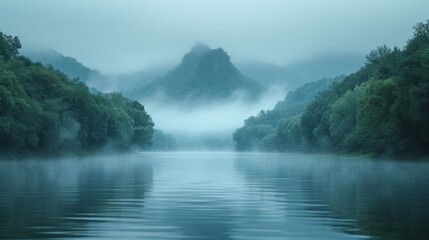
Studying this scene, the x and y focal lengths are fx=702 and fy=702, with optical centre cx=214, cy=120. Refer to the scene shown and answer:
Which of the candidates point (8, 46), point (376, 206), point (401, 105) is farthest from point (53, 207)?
point (8, 46)

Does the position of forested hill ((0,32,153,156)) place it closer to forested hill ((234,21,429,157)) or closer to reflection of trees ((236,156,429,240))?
forested hill ((234,21,429,157))

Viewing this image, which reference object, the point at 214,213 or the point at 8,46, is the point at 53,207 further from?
the point at 8,46

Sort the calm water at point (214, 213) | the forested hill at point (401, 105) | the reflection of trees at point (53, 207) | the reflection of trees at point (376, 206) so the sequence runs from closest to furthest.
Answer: the calm water at point (214, 213) → the reflection of trees at point (53, 207) → the reflection of trees at point (376, 206) → the forested hill at point (401, 105)

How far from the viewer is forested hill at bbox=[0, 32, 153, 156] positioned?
98375mm

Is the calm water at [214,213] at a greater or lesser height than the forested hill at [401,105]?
lesser

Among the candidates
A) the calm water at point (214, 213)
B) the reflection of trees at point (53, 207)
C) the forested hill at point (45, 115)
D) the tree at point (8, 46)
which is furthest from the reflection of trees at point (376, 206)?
the tree at point (8, 46)

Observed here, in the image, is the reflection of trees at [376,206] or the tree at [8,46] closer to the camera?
the reflection of trees at [376,206]

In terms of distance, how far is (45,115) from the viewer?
11006 cm

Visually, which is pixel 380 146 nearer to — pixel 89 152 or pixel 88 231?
pixel 89 152

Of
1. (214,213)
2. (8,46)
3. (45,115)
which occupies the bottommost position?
(214,213)

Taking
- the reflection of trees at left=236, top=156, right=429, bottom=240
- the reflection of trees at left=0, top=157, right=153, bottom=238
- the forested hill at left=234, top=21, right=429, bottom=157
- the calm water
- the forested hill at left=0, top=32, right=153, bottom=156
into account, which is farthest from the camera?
the forested hill at left=0, top=32, right=153, bottom=156

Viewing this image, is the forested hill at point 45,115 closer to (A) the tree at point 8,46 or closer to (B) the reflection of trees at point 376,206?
(A) the tree at point 8,46

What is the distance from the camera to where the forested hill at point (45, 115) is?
3873 inches

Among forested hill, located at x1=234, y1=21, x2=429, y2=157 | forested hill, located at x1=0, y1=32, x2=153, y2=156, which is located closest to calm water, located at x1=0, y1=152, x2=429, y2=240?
forested hill, located at x1=234, y1=21, x2=429, y2=157
